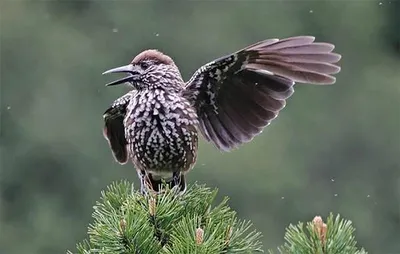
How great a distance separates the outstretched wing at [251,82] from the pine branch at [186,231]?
890 millimetres

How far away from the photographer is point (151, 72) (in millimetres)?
5602

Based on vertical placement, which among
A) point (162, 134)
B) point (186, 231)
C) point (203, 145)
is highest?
point (203, 145)

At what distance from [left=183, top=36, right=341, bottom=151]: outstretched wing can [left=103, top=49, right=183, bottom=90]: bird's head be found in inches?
4.4

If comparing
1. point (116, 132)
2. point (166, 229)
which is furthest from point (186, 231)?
point (116, 132)

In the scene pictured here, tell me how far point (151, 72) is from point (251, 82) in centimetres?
49

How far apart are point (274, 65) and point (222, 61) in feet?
0.81

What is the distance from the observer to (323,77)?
5.10 m

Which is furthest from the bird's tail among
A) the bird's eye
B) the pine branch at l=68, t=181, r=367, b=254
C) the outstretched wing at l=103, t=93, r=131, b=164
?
the pine branch at l=68, t=181, r=367, b=254

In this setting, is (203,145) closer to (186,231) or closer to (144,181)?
(144,181)

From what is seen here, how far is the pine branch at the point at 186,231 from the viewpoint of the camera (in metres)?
3.76

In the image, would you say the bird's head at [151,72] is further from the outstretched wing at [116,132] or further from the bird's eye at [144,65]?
the outstretched wing at [116,132]

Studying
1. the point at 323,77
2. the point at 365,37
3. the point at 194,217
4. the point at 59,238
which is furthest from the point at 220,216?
the point at 365,37

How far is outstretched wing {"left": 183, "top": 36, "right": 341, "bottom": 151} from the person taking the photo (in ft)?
16.7

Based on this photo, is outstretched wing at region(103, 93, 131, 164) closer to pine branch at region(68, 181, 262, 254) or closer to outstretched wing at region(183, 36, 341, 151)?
outstretched wing at region(183, 36, 341, 151)
